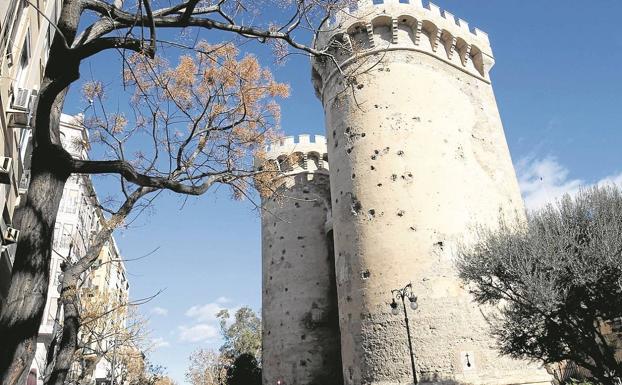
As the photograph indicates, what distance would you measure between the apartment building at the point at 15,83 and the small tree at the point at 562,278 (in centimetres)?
1025

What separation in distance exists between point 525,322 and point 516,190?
7.98 m

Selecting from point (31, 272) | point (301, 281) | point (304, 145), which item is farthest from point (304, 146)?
point (31, 272)

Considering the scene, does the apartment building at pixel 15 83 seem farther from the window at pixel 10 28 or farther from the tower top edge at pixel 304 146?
the tower top edge at pixel 304 146

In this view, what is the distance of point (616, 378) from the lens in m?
10.1

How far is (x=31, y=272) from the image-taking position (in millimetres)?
3980

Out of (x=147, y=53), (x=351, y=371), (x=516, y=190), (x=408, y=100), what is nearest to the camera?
(x=147, y=53)

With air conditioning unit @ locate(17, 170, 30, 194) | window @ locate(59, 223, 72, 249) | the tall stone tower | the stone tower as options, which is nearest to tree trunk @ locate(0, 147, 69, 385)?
air conditioning unit @ locate(17, 170, 30, 194)

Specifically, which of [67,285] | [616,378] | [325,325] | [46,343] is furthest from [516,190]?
[46,343]

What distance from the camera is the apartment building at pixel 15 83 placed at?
718 cm

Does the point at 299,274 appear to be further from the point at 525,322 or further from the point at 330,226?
the point at 525,322

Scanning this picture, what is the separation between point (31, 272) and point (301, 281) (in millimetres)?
19735

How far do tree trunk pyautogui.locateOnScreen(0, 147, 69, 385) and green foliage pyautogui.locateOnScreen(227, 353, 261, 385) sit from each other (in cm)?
2752

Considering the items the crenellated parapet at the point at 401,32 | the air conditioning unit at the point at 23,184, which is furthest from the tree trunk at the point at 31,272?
the crenellated parapet at the point at 401,32

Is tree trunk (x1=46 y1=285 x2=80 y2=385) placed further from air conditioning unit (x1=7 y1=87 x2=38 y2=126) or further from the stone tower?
the stone tower
